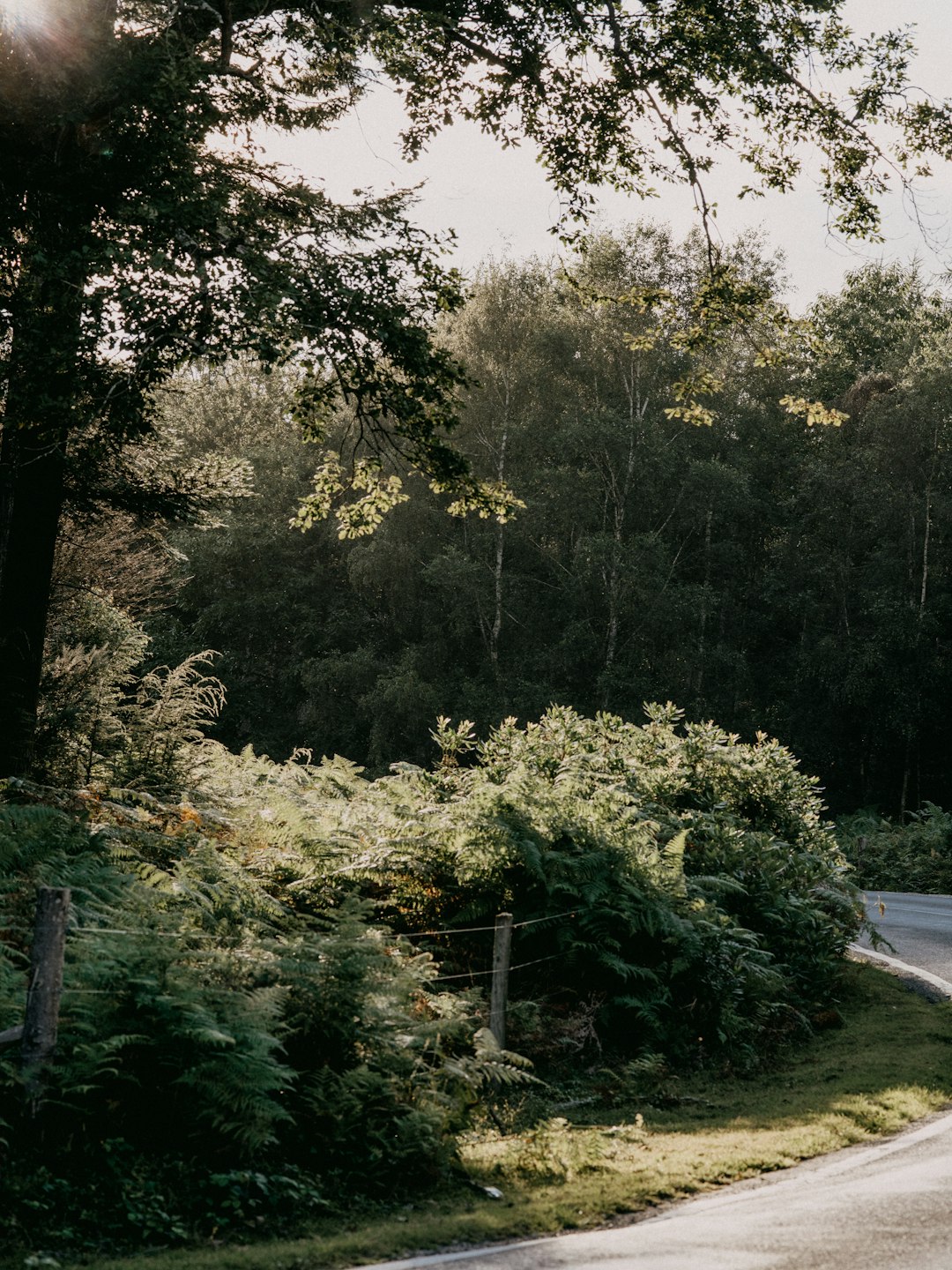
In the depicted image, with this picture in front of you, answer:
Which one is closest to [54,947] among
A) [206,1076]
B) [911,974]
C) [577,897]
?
[206,1076]

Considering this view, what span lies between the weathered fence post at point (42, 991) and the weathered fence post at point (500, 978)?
4230 millimetres

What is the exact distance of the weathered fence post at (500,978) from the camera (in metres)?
9.87

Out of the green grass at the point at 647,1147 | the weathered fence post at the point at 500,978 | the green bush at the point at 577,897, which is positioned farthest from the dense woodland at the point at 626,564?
the weathered fence post at the point at 500,978

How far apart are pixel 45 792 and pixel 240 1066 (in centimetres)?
624

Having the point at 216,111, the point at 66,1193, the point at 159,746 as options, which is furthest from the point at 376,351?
the point at 66,1193

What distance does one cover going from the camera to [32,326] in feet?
37.2

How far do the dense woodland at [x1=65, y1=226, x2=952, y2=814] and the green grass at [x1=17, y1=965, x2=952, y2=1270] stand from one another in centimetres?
2928

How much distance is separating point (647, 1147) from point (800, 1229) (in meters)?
2.21

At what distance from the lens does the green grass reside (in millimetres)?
6137

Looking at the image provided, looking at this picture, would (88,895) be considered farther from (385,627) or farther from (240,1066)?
(385,627)

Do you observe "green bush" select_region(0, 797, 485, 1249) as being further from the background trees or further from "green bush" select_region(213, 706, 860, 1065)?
the background trees

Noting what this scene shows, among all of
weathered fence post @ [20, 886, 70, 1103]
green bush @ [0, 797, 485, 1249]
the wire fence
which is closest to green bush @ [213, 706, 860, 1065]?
green bush @ [0, 797, 485, 1249]

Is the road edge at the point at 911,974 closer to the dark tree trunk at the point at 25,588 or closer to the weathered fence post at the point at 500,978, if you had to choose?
the weathered fence post at the point at 500,978

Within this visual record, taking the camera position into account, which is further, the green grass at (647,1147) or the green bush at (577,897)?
the green bush at (577,897)
